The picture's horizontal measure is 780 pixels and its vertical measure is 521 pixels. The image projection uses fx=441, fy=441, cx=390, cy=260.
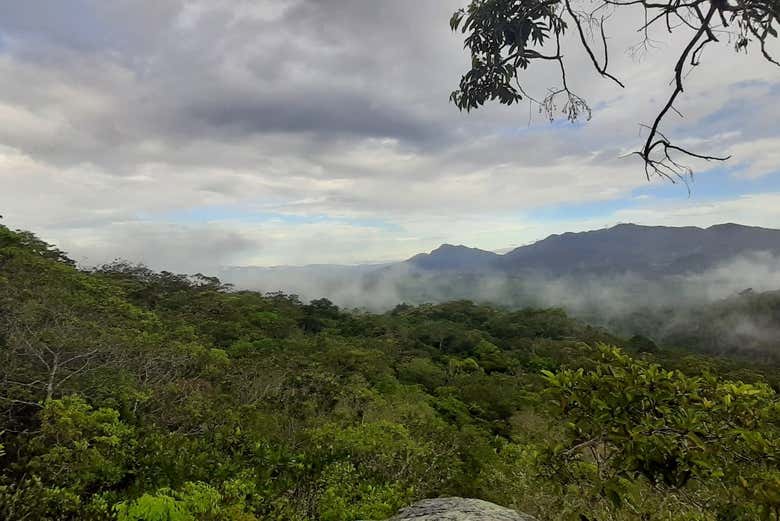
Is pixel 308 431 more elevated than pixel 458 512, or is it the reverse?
pixel 458 512

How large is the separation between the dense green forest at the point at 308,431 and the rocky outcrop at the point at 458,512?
485 mm

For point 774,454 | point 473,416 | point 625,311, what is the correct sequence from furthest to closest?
point 625,311 → point 473,416 → point 774,454

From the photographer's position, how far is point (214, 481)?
267 inches

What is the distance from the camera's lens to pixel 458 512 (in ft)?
14.1

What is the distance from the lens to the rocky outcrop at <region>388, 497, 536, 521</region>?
164 inches

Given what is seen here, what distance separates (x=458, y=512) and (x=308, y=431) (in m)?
9.46

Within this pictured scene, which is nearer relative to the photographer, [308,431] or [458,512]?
[458,512]

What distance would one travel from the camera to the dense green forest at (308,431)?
8.64ft

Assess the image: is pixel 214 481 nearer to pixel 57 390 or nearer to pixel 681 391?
pixel 57 390

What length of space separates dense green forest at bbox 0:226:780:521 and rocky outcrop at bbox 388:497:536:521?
0.48 meters

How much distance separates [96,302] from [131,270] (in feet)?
122

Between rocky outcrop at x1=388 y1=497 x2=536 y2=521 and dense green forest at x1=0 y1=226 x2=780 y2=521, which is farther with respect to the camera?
rocky outcrop at x1=388 y1=497 x2=536 y2=521

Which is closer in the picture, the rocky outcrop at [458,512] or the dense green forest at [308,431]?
the dense green forest at [308,431]

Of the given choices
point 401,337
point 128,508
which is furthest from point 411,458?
point 401,337
